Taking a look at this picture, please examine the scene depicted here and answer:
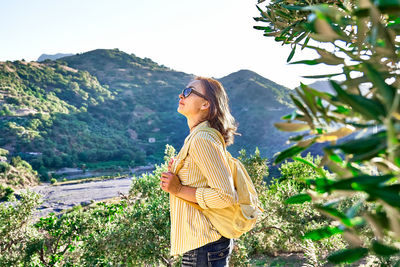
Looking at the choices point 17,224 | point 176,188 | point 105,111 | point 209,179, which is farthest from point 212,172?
point 105,111

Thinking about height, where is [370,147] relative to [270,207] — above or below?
above

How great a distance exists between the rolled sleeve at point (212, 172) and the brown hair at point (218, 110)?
216 mm

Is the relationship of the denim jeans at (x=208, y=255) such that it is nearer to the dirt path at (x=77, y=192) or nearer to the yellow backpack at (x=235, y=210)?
the yellow backpack at (x=235, y=210)

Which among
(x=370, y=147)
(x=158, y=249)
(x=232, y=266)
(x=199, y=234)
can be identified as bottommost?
(x=232, y=266)

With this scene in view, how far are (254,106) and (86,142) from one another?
2567cm

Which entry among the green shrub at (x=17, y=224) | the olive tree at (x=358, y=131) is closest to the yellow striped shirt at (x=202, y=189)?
the olive tree at (x=358, y=131)

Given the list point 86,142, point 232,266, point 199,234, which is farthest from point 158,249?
point 86,142

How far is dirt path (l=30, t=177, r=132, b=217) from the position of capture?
2222cm

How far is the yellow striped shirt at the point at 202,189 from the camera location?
1230 millimetres

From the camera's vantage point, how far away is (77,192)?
26297mm

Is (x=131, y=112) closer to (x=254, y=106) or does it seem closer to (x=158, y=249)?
(x=254, y=106)

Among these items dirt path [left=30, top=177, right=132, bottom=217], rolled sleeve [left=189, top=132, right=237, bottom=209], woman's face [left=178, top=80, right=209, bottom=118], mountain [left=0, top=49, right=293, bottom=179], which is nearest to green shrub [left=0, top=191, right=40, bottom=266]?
woman's face [left=178, top=80, right=209, bottom=118]

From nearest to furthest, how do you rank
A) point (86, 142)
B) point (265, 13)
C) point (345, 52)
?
point (345, 52) < point (265, 13) < point (86, 142)

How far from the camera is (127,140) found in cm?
4650
